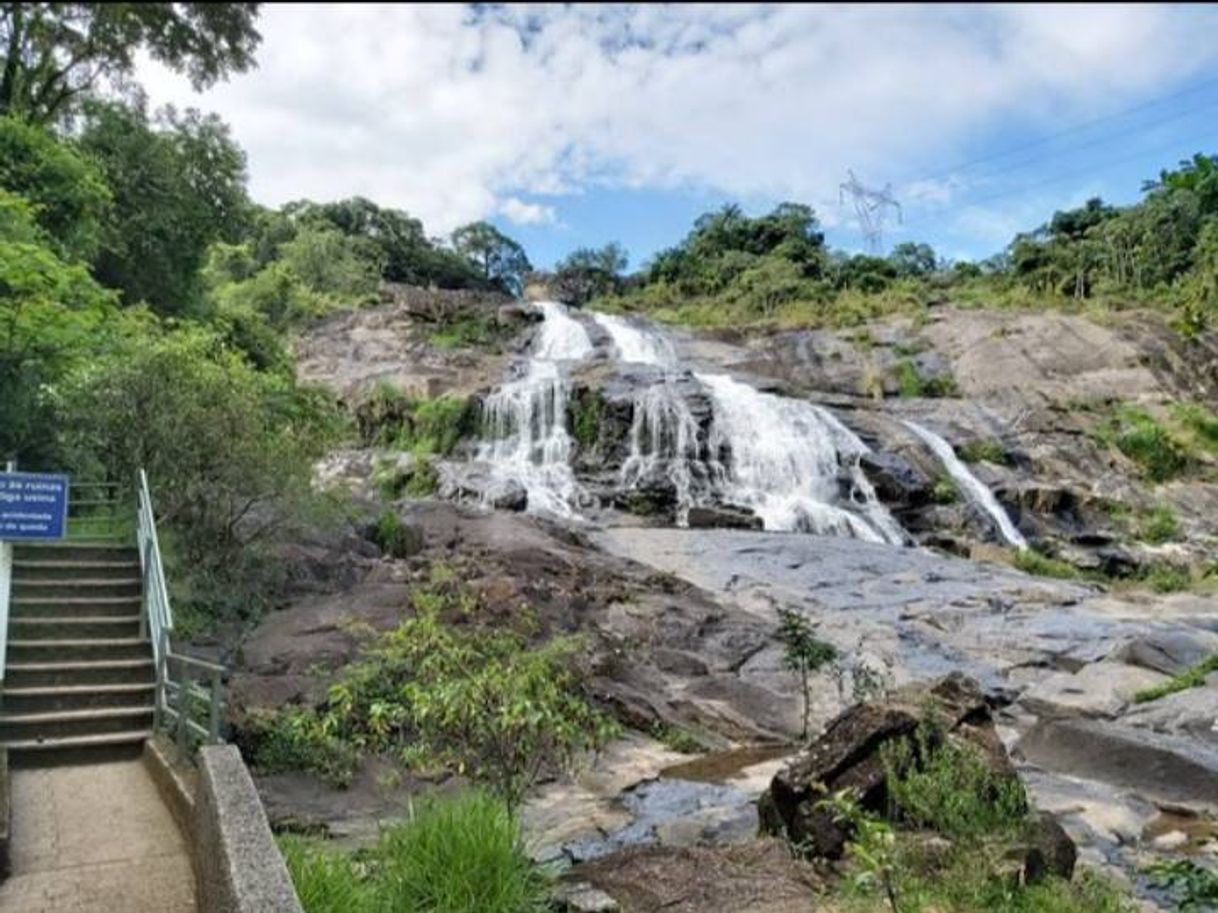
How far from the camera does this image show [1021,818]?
19.3 ft

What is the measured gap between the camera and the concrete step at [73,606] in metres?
8.00

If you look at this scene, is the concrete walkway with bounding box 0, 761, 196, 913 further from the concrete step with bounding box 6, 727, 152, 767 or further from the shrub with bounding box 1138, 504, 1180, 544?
the shrub with bounding box 1138, 504, 1180, 544

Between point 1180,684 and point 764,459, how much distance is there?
12.8 m

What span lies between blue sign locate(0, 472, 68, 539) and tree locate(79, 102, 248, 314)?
12.1m

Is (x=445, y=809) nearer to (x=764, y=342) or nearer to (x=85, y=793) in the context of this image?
(x=85, y=793)

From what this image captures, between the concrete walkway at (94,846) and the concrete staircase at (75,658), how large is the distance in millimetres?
412

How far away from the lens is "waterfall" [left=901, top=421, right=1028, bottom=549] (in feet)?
66.4

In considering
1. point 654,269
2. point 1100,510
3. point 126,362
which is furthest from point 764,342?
point 126,362

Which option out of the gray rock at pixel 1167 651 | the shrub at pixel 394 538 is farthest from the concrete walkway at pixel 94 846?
the gray rock at pixel 1167 651

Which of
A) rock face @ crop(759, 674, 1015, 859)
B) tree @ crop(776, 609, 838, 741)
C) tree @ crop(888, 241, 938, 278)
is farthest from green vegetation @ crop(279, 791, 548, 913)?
tree @ crop(888, 241, 938, 278)

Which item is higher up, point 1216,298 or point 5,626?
point 1216,298

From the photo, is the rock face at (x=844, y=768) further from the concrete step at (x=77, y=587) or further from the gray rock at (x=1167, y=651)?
the concrete step at (x=77, y=587)

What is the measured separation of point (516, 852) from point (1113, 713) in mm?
8032

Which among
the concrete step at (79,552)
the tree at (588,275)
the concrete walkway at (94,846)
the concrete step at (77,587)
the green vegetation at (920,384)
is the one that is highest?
the tree at (588,275)
